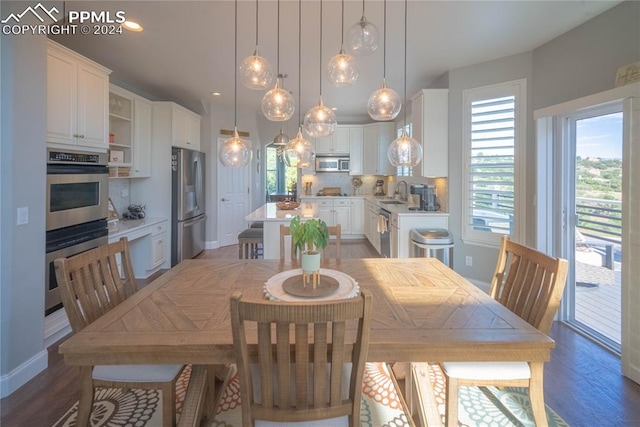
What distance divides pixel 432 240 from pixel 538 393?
249cm

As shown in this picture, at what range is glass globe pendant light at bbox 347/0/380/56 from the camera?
6.39ft

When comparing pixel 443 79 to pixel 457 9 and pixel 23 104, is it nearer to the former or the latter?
pixel 457 9

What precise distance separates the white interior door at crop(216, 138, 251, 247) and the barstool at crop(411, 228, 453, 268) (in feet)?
12.0

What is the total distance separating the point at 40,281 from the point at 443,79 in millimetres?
4667

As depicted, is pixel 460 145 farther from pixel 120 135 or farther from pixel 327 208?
pixel 120 135

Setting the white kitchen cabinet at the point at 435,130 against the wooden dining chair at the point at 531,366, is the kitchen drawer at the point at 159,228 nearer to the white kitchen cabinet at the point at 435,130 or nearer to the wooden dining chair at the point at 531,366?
the white kitchen cabinet at the point at 435,130

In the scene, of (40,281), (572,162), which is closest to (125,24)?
(40,281)

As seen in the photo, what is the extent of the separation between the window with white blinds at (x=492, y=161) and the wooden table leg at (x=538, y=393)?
2.51m

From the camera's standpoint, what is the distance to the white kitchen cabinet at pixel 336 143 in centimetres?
711

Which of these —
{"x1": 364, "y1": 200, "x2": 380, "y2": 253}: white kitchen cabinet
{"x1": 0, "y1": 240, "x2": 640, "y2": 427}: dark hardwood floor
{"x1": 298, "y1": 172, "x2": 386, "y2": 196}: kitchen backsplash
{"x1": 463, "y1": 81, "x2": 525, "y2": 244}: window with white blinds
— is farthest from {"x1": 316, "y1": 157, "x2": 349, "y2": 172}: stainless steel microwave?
{"x1": 0, "y1": 240, "x2": 640, "y2": 427}: dark hardwood floor

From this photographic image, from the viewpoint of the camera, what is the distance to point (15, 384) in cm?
203

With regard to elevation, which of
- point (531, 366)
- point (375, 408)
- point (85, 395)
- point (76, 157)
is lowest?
point (375, 408)

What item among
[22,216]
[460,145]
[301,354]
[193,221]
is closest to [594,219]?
[460,145]

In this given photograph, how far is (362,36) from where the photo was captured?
196 cm
